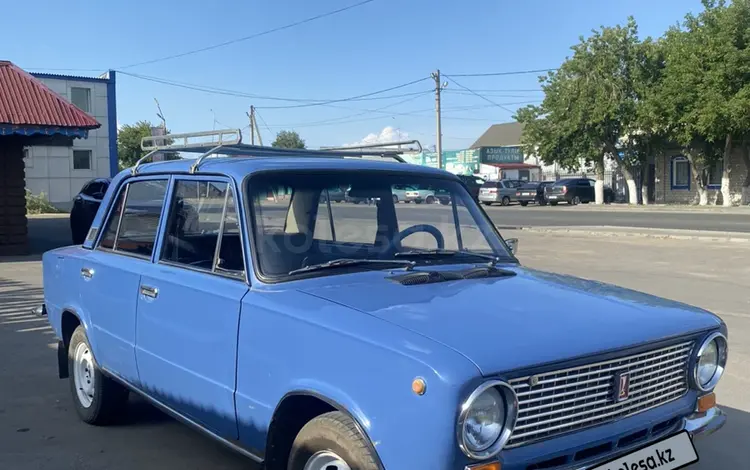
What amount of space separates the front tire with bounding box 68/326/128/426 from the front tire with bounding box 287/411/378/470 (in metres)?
2.30

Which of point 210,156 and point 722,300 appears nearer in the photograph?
point 210,156

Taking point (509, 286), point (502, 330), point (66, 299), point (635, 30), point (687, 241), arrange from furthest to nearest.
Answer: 1. point (635, 30)
2. point (687, 241)
3. point (66, 299)
4. point (509, 286)
5. point (502, 330)

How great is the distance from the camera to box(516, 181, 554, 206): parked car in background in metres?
43.3

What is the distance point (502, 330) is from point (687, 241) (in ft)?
54.2

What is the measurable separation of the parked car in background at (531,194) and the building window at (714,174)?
870cm

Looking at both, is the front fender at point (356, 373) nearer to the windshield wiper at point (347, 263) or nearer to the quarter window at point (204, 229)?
the windshield wiper at point (347, 263)

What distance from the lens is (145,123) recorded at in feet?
210

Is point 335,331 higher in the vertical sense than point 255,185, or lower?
lower

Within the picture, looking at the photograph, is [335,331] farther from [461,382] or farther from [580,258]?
[580,258]

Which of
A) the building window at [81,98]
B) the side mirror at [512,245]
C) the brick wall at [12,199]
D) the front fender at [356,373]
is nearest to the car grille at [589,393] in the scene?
the front fender at [356,373]

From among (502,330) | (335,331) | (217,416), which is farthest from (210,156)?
(502,330)

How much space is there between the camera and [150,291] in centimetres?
400

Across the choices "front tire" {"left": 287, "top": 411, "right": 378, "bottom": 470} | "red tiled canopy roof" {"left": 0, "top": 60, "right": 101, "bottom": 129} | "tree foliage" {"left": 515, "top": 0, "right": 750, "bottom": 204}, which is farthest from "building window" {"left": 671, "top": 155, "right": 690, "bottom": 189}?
"front tire" {"left": 287, "top": 411, "right": 378, "bottom": 470}
